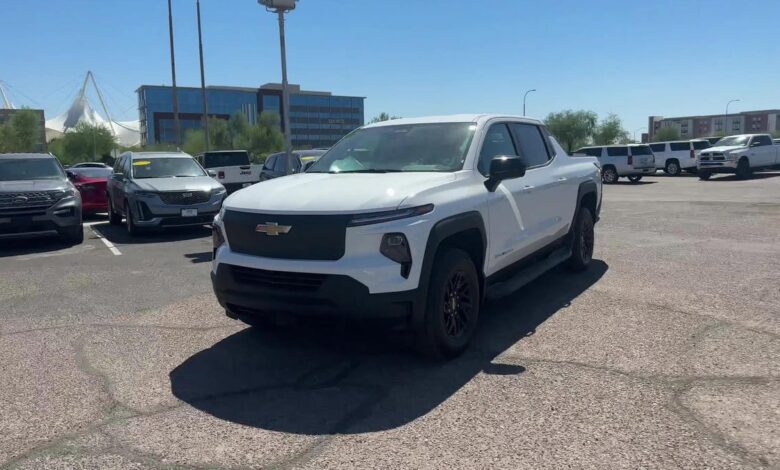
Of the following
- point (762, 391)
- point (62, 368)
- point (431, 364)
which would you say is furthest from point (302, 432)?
point (762, 391)

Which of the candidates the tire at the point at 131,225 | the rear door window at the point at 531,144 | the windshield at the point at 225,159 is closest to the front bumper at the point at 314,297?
the rear door window at the point at 531,144

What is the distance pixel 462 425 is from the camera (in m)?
3.52

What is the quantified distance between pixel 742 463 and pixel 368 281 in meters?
2.22

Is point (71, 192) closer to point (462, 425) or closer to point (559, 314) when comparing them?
point (559, 314)

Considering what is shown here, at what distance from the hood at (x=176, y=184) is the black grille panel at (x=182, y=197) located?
0.08m

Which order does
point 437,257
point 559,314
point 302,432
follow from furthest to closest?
1. point 559,314
2. point 437,257
3. point 302,432

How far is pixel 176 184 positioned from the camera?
12.1m

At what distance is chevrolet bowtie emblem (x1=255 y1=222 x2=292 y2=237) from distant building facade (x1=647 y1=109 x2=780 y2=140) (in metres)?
158

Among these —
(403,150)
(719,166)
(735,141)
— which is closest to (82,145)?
(735,141)

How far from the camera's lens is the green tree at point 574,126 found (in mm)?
88688

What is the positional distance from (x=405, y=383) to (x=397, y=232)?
101cm

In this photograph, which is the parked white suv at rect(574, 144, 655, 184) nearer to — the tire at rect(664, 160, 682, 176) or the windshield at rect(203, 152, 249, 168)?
the tire at rect(664, 160, 682, 176)

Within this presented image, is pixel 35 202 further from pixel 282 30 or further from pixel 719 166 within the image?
pixel 719 166

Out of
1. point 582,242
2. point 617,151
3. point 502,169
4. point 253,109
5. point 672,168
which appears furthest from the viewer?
point 253,109
